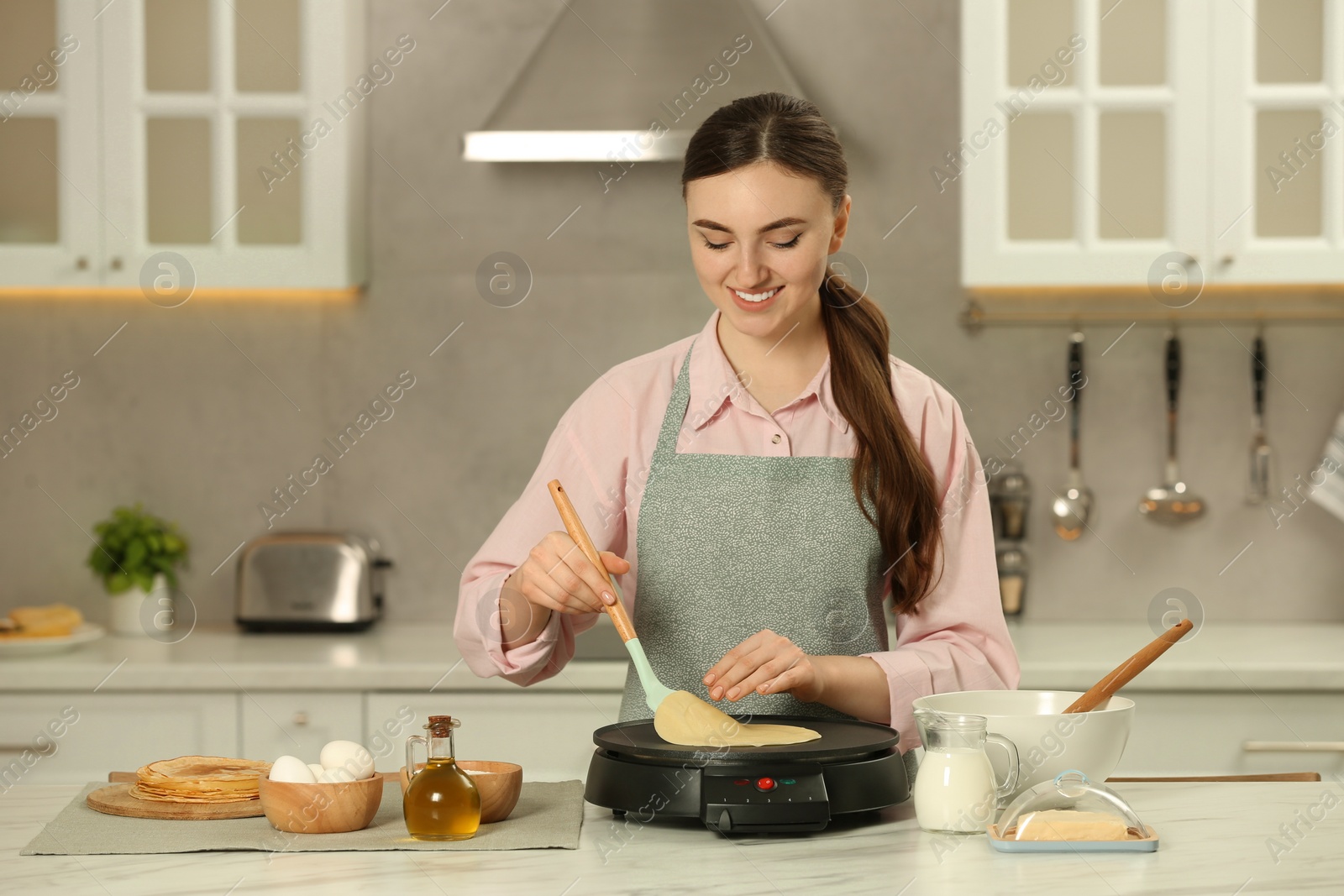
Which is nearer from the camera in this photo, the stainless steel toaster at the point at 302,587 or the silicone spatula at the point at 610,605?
the silicone spatula at the point at 610,605

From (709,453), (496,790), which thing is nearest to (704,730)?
(496,790)

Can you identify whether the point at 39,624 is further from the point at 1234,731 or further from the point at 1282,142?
the point at 1282,142

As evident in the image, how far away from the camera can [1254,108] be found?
2512 mm

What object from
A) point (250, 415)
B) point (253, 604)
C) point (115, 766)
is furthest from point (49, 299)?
point (115, 766)

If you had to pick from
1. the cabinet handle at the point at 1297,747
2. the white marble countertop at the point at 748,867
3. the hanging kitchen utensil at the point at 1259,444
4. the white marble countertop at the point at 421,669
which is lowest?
the cabinet handle at the point at 1297,747

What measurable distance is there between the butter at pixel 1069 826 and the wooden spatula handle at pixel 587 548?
0.38m

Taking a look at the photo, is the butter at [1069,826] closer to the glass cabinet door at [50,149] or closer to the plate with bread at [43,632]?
the plate with bread at [43,632]

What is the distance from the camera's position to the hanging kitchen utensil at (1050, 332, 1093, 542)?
2830 millimetres

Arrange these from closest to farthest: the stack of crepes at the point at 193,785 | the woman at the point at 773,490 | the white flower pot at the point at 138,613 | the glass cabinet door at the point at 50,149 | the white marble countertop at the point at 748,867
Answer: the white marble countertop at the point at 748,867, the stack of crepes at the point at 193,785, the woman at the point at 773,490, the glass cabinet door at the point at 50,149, the white flower pot at the point at 138,613

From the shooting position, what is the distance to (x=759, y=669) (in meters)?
1.25

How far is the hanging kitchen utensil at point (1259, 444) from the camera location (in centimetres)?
281

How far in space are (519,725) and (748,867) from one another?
4.45 ft

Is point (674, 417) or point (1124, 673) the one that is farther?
point (674, 417)

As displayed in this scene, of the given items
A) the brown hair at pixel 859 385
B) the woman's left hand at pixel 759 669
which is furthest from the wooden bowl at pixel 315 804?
the brown hair at pixel 859 385
